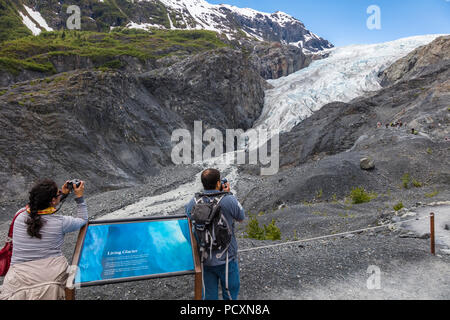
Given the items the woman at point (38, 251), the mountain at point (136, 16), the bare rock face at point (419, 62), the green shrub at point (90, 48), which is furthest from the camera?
the mountain at point (136, 16)

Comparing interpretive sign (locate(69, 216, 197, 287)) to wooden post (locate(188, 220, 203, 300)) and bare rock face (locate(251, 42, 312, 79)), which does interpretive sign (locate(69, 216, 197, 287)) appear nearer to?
wooden post (locate(188, 220, 203, 300))

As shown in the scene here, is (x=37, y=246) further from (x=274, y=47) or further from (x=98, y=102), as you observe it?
(x=274, y=47)

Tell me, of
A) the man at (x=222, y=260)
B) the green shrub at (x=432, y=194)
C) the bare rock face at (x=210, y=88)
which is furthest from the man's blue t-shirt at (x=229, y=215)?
the bare rock face at (x=210, y=88)

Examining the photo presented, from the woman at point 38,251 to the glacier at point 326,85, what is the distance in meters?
40.8

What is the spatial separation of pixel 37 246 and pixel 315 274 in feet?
15.1

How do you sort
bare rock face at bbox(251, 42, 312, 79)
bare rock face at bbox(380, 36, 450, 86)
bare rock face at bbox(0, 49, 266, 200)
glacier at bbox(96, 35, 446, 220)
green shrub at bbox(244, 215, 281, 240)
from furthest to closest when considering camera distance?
bare rock face at bbox(251, 42, 312, 79) → glacier at bbox(96, 35, 446, 220) → bare rock face at bbox(380, 36, 450, 86) → bare rock face at bbox(0, 49, 266, 200) → green shrub at bbox(244, 215, 281, 240)

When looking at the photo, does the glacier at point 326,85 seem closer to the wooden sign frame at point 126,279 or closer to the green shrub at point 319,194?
the green shrub at point 319,194

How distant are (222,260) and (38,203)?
2.35 metres

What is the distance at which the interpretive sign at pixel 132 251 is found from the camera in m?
3.91

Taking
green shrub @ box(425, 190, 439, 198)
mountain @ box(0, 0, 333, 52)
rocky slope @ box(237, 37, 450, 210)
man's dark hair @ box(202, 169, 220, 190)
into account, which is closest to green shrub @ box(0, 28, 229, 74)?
mountain @ box(0, 0, 333, 52)

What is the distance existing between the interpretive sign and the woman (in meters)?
0.28

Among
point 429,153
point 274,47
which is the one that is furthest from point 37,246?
point 274,47

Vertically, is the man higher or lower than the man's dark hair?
lower

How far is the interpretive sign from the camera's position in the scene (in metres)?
3.91
